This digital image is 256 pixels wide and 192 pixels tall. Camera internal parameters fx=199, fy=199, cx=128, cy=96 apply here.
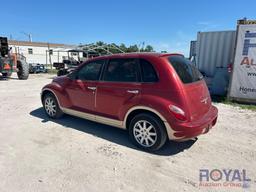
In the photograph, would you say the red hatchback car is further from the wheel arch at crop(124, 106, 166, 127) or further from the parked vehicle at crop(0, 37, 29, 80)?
the parked vehicle at crop(0, 37, 29, 80)

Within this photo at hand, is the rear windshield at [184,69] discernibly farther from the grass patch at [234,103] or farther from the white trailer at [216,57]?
the white trailer at [216,57]

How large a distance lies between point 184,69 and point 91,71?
1.96 metres

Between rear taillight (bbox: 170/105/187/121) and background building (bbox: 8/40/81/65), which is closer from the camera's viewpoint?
rear taillight (bbox: 170/105/187/121)

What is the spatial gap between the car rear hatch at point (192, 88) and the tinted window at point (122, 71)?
2.19 feet

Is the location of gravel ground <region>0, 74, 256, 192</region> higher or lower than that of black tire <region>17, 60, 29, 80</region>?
lower

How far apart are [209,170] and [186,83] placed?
1.40 m

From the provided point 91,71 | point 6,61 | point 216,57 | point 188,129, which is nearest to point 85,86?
point 91,71

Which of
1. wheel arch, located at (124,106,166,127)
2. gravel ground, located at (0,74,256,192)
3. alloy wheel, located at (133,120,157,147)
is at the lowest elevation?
gravel ground, located at (0,74,256,192)

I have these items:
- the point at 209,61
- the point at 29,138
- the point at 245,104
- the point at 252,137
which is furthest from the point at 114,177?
the point at 209,61

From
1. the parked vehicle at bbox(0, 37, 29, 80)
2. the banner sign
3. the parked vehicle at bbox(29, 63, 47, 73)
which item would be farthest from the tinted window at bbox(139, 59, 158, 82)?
the parked vehicle at bbox(29, 63, 47, 73)

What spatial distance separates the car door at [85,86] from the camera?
4199mm

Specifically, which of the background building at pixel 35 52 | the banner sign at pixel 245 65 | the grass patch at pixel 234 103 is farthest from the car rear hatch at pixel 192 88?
the background building at pixel 35 52

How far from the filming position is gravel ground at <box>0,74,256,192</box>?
8.81ft

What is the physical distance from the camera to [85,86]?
4.31m
